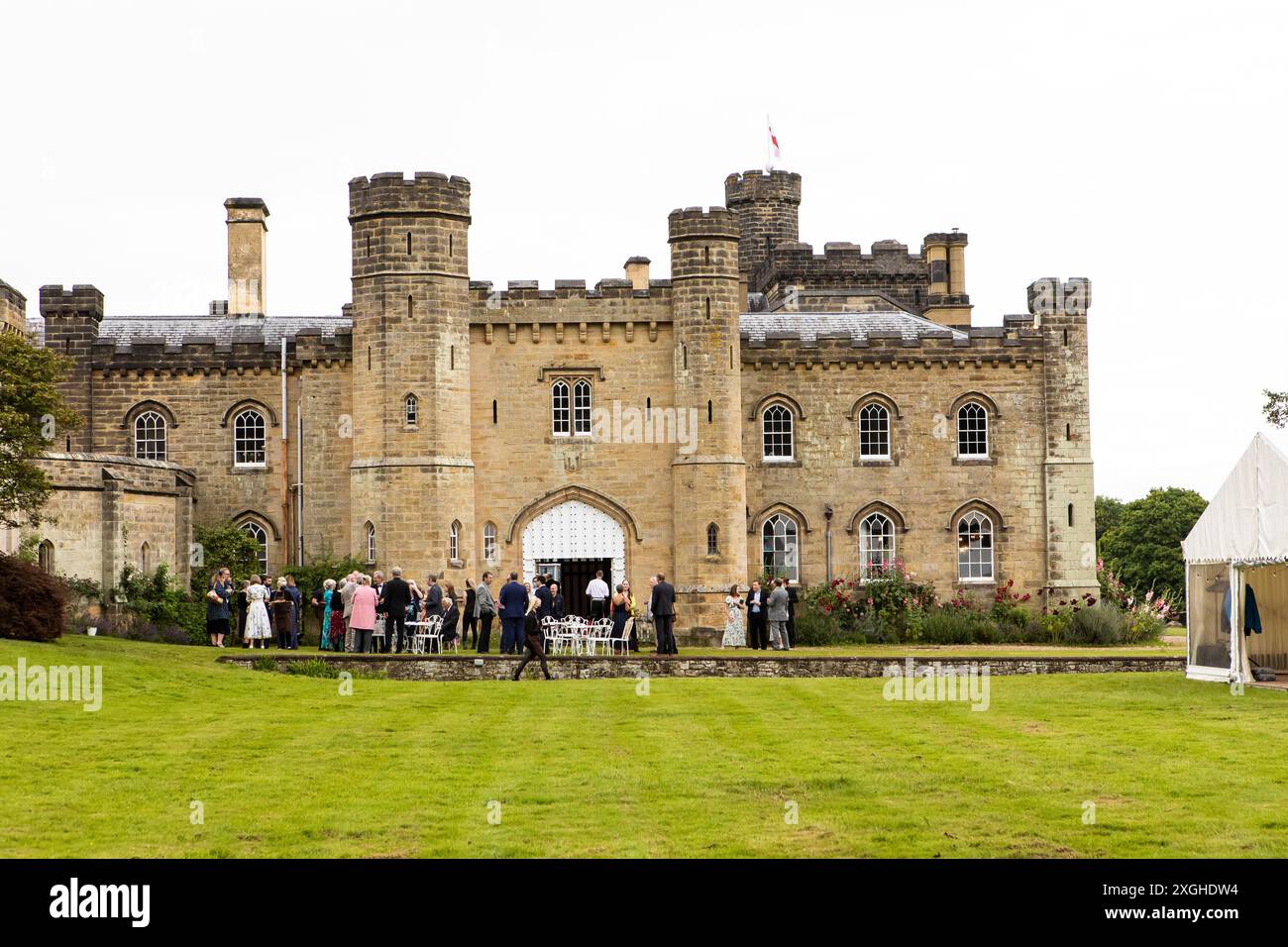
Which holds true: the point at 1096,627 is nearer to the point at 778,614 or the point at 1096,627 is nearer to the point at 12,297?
the point at 778,614

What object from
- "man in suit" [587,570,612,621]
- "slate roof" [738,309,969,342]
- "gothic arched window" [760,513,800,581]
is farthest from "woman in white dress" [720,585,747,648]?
"slate roof" [738,309,969,342]

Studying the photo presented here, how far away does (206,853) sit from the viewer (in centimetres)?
1099

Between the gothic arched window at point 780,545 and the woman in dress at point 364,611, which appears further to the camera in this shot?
the gothic arched window at point 780,545

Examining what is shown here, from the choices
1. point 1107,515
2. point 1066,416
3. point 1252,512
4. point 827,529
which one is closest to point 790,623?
point 827,529

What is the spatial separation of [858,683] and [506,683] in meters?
4.90

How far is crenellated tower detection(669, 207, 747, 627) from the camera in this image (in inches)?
1529

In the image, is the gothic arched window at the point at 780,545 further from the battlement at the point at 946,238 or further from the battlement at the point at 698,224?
the battlement at the point at 946,238

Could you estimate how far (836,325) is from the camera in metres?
43.3

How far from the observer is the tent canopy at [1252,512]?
22.5 metres

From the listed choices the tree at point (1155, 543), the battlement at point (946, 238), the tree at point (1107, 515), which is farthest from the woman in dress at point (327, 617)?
the tree at point (1107, 515)

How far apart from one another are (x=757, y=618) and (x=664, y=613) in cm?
455

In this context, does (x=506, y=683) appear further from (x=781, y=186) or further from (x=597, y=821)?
(x=781, y=186)

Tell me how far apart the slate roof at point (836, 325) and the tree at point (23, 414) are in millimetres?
17539
